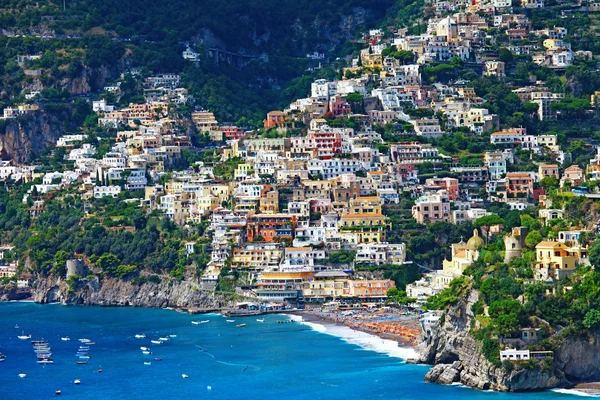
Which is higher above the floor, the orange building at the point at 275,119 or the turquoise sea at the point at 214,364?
the orange building at the point at 275,119

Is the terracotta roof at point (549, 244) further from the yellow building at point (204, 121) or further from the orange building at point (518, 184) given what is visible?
the yellow building at point (204, 121)

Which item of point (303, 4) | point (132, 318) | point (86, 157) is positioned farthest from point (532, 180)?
point (303, 4)

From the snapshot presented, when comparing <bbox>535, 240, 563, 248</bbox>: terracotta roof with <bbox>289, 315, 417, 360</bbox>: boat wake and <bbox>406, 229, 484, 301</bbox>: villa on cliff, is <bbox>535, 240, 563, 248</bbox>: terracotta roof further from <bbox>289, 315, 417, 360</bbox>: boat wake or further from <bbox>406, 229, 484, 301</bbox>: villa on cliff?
<bbox>289, 315, 417, 360</bbox>: boat wake

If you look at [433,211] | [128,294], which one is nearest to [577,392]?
[433,211]

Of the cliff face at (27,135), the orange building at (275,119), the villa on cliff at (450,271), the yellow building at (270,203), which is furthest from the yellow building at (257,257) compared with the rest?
the cliff face at (27,135)

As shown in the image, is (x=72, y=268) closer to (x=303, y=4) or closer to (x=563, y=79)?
(x=563, y=79)

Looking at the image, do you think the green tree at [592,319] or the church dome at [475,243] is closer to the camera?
the green tree at [592,319]
